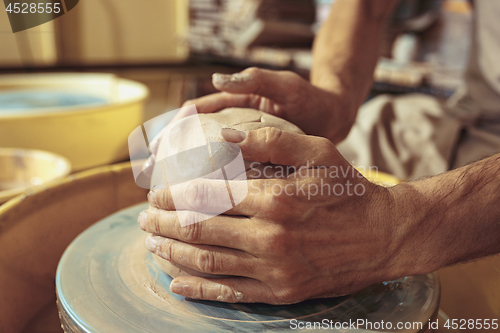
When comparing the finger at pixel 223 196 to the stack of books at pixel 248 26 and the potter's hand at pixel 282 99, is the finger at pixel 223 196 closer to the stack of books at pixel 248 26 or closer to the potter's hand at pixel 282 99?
the potter's hand at pixel 282 99

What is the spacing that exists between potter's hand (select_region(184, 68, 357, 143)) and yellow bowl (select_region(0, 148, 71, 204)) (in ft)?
2.22

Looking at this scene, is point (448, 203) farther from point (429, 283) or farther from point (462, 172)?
point (429, 283)

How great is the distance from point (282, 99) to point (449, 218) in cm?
43

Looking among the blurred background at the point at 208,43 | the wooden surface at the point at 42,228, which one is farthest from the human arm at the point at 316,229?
the blurred background at the point at 208,43

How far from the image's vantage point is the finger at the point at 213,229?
0.56 metres

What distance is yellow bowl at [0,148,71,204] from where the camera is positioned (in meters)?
1.24

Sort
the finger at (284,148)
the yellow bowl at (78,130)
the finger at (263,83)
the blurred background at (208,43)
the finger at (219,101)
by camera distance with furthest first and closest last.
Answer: the blurred background at (208,43)
the yellow bowl at (78,130)
the finger at (219,101)
the finger at (263,83)
the finger at (284,148)

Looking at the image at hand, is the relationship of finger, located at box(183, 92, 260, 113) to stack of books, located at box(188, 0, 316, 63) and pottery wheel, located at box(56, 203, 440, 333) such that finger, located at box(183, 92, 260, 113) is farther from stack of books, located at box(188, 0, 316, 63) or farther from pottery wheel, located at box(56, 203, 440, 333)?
stack of books, located at box(188, 0, 316, 63)

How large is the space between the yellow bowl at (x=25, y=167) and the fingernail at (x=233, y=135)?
861mm

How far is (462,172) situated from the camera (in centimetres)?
65

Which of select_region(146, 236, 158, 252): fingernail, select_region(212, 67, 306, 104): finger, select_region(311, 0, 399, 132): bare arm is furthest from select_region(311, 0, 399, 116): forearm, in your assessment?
select_region(146, 236, 158, 252): fingernail

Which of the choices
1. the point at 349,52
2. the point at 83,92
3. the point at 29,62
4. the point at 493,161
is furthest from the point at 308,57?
the point at 29,62

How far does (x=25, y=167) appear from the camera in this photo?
1.27 meters

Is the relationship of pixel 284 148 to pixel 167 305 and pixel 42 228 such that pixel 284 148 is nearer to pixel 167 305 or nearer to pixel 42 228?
pixel 167 305
